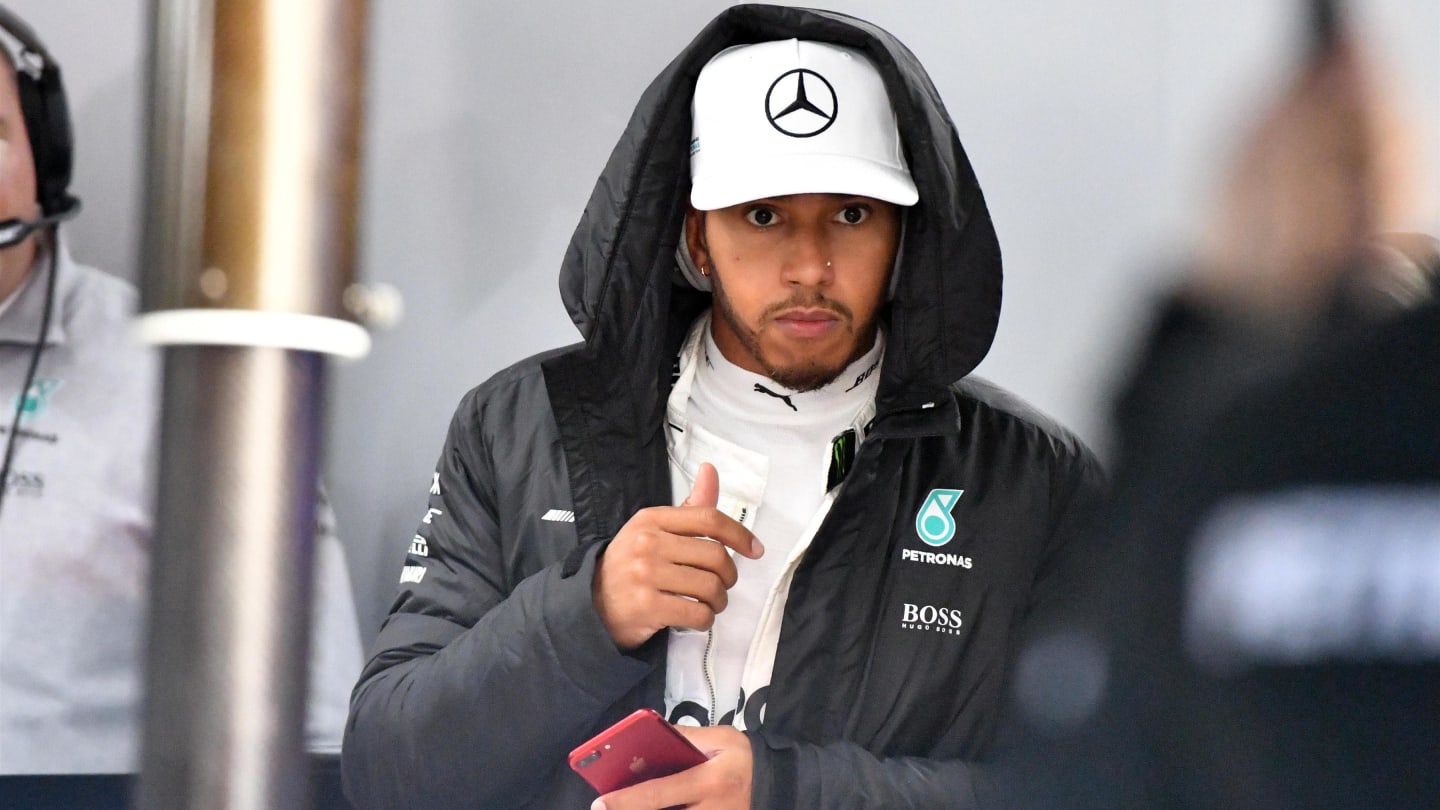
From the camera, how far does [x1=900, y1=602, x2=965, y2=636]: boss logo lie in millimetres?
1377

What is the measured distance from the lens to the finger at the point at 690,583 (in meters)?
1.25

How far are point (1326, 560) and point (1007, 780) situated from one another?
0.18 meters

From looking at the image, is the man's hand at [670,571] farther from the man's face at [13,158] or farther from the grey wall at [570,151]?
the man's face at [13,158]

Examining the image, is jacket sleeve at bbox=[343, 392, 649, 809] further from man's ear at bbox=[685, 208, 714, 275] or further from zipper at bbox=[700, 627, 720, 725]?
man's ear at bbox=[685, 208, 714, 275]

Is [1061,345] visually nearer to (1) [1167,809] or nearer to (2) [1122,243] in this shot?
(2) [1122,243]

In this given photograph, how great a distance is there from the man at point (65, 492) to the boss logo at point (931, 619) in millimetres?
605

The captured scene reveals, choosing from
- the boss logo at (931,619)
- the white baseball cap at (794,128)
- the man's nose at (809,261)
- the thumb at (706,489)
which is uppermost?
the white baseball cap at (794,128)

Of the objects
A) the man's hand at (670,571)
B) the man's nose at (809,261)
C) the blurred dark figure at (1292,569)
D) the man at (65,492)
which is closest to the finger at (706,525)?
the man's hand at (670,571)

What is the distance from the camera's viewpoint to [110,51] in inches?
68.7

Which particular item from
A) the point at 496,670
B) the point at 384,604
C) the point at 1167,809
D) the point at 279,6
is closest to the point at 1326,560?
the point at 1167,809

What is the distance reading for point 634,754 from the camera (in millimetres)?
1195

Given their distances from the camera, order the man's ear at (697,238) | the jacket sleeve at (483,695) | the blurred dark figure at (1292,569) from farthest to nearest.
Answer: the man's ear at (697,238), the jacket sleeve at (483,695), the blurred dark figure at (1292,569)

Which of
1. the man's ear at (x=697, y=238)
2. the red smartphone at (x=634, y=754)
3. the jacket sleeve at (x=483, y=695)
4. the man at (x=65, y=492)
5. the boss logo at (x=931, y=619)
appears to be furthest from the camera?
the man at (x=65, y=492)

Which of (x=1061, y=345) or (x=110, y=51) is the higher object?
(x=110, y=51)
